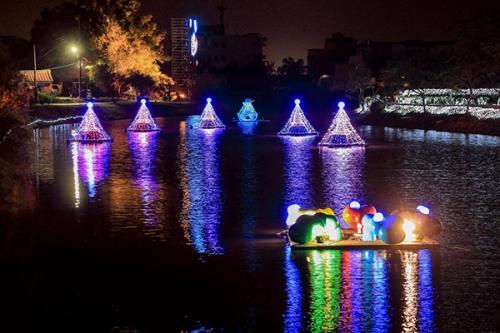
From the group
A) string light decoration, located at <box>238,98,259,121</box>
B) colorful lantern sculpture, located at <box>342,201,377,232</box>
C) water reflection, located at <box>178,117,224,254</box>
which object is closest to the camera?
water reflection, located at <box>178,117,224,254</box>

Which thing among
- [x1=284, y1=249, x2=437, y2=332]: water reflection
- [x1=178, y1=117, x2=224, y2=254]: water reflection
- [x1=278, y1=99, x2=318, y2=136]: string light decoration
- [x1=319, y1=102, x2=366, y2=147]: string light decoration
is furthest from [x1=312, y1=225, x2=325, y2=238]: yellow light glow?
[x1=278, y1=99, x2=318, y2=136]: string light decoration

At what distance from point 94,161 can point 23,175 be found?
461cm

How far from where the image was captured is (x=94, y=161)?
2489 cm

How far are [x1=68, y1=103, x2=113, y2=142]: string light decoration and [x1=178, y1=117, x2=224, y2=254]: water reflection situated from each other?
6.38 meters

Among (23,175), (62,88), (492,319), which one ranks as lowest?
(492,319)

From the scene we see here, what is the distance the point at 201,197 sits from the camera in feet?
54.4

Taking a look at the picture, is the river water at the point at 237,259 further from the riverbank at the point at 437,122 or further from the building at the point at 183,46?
the building at the point at 183,46

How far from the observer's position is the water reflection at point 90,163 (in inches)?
732

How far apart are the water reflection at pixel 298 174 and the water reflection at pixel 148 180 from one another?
2948mm

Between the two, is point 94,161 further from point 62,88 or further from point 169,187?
point 62,88

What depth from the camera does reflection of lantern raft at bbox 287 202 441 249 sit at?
442 inches

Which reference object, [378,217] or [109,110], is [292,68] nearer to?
[109,110]

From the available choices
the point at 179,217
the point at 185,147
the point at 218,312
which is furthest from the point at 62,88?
the point at 218,312

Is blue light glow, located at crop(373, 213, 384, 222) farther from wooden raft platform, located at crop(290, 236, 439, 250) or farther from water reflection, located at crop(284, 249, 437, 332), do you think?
water reflection, located at crop(284, 249, 437, 332)
